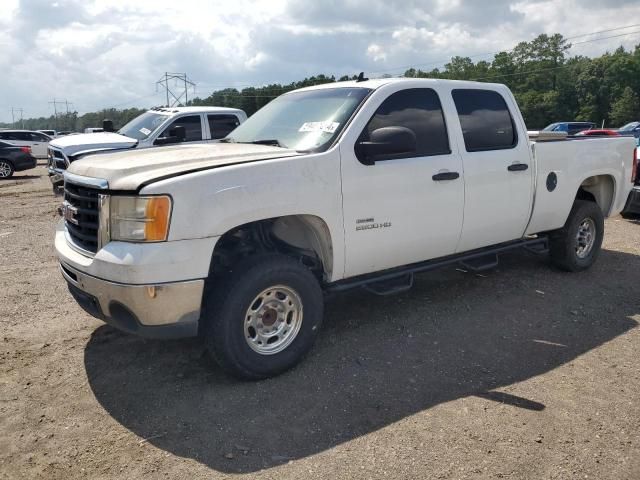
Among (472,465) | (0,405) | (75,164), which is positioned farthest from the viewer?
(75,164)

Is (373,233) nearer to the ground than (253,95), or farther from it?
nearer to the ground

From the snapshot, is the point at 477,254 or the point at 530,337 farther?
the point at 477,254

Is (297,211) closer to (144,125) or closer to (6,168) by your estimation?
(144,125)

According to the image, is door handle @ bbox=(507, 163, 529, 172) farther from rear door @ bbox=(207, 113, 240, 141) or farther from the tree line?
the tree line

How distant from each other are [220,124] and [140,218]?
828 centimetres

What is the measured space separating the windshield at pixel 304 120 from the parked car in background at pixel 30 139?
26068 mm

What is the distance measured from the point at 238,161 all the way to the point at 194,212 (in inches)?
21.3

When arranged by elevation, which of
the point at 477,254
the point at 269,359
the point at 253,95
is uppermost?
the point at 253,95

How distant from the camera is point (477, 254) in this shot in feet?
17.5

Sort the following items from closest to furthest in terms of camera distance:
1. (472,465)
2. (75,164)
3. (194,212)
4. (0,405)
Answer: (472,465)
(194,212)
(0,405)
(75,164)

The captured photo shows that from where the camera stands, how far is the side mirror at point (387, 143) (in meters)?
4.05

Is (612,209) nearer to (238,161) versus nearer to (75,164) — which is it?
(238,161)

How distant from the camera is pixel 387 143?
159 inches

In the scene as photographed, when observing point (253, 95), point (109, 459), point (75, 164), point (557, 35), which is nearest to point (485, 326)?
point (109, 459)
